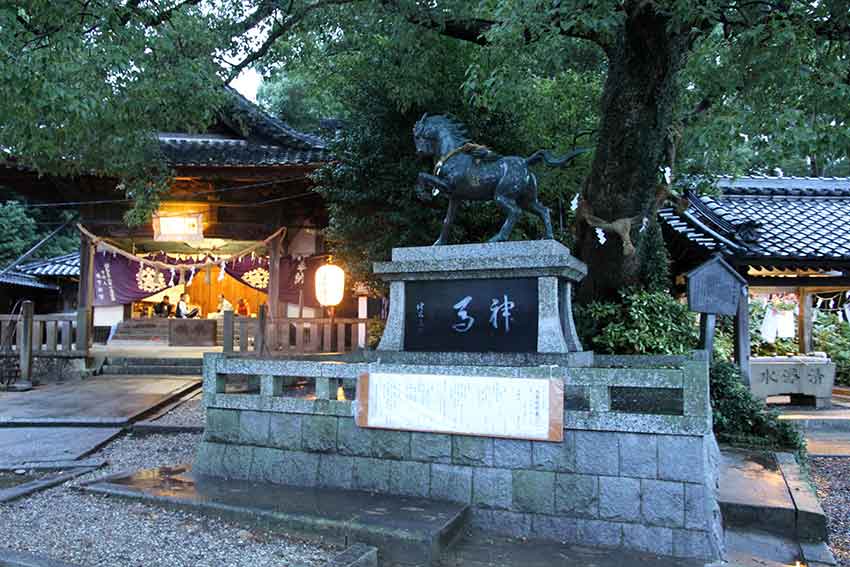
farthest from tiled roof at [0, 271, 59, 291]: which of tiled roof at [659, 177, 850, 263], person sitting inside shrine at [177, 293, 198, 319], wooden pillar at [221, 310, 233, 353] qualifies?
tiled roof at [659, 177, 850, 263]

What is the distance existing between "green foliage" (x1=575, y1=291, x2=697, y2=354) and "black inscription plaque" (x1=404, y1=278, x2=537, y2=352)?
297 cm

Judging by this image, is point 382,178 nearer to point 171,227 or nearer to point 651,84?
point 651,84

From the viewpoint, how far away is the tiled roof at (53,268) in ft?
71.3

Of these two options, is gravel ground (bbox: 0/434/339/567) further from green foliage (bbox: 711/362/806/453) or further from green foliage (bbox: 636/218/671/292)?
green foliage (bbox: 636/218/671/292)

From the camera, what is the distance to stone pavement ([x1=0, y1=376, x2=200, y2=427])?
31.2 feet

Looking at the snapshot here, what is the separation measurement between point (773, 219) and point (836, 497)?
772cm

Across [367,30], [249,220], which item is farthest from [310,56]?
[249,220]

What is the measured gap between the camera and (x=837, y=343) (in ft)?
48.0

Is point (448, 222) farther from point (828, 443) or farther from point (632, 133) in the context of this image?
point (828, 443)

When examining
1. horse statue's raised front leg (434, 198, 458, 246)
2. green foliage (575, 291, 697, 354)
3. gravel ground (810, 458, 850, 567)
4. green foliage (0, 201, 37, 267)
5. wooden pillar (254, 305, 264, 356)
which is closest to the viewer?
gravel ground (810, 458, 850, 567)

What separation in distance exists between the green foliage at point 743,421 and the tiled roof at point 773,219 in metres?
2.93

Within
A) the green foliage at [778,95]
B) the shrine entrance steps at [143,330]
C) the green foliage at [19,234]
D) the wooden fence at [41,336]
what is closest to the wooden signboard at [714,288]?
the green foliage at [778,95]

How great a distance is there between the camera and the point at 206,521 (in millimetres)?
5137

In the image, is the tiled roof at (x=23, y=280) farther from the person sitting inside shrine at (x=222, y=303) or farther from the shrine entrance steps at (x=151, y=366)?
the shrine entrance steps at (x=151, y=366)
